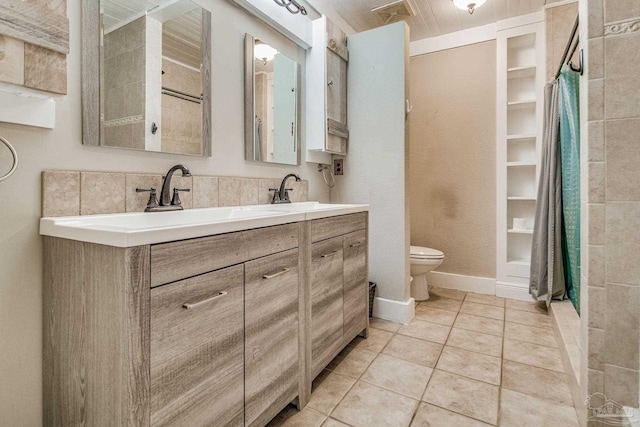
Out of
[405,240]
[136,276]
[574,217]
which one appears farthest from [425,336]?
[136,276]

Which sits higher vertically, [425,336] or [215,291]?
[215,291]

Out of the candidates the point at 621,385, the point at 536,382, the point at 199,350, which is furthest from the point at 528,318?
the point at 199,350

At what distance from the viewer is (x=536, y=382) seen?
1.61 metres

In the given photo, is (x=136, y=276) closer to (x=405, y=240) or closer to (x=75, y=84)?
(x=75, y=84)

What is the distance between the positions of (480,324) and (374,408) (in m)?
1.30

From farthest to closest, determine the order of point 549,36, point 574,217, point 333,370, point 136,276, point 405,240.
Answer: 1. point 549,36
2. point 405,240
3. point 574,217
4. point 333,370
5. point 136,276

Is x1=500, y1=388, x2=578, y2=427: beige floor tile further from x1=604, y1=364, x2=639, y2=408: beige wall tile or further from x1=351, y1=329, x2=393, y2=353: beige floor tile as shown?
x1=351, y1=329, x2=393, y2=353: beige floor tile

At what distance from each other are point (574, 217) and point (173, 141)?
2479 millimetres

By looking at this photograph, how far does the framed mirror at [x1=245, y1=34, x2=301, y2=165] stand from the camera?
1.86 metres

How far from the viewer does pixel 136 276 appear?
2.55 ft

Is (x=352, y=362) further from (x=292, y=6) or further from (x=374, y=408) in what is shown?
(x=292, y=6)

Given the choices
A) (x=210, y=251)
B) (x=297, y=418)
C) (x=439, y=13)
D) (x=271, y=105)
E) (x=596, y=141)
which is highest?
(x=439, y=13)

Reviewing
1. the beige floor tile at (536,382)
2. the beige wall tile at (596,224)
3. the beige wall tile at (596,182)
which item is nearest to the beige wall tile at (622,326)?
the beige wall tile at (596,224)

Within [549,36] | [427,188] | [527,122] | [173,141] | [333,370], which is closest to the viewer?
[173,141]
